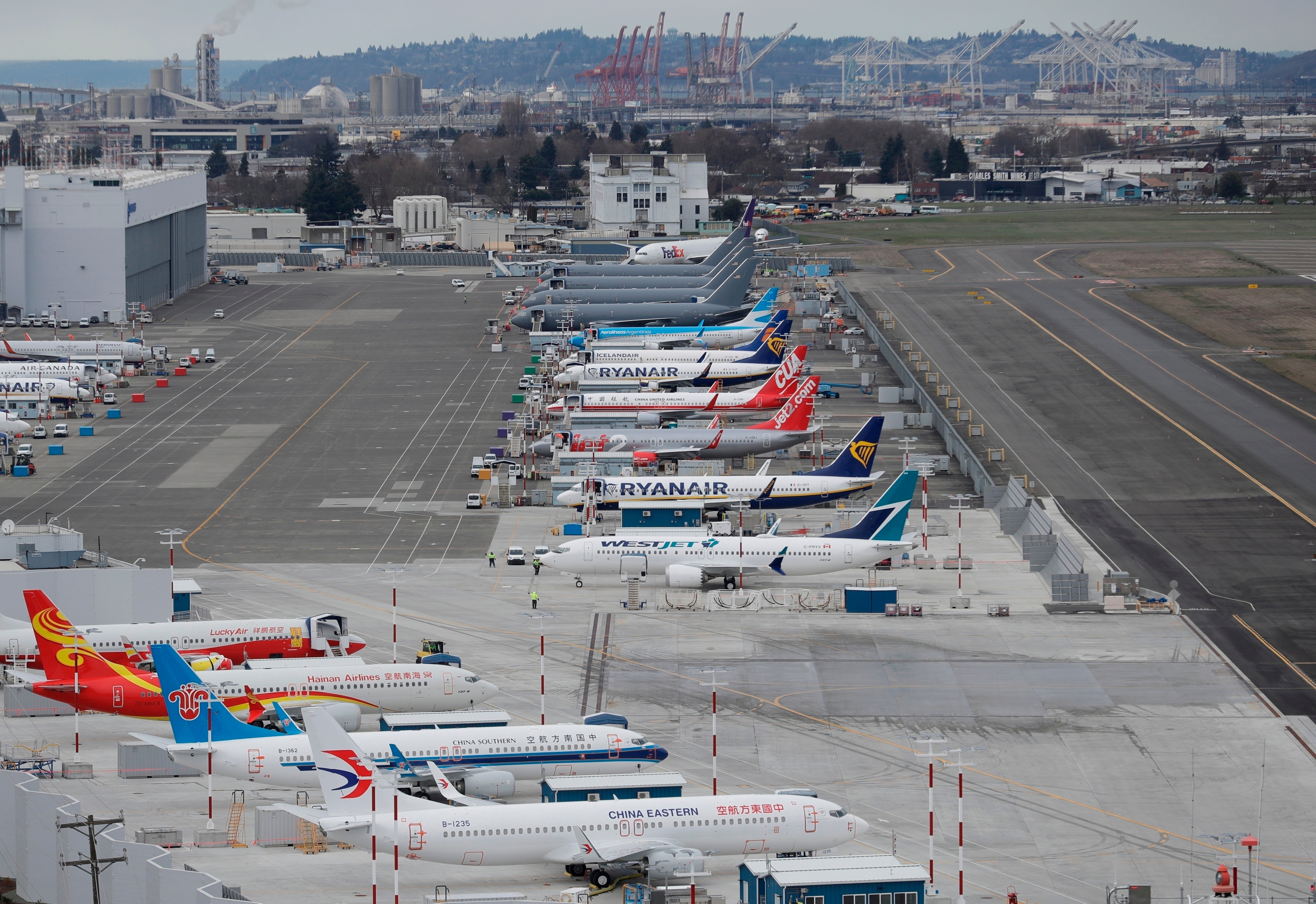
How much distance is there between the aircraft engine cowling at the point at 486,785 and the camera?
197 feet

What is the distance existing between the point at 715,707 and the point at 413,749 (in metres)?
10.7

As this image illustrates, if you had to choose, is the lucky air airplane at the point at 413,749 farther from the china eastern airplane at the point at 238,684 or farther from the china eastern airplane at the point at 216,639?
the china eastern airplane at the point at 216,639

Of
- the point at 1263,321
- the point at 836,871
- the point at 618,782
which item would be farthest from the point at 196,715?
the point at 1263,321

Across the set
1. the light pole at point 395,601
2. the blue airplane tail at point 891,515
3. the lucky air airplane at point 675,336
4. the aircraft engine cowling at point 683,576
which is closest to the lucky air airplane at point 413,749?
the light pole at point 395,601

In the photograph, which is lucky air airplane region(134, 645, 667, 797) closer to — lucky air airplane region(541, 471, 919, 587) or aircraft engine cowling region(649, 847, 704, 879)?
aircraft engine cowling region(649, 847, 704, 879)

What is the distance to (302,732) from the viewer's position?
208 ft

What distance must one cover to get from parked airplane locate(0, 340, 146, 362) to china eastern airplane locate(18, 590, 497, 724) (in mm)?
96803

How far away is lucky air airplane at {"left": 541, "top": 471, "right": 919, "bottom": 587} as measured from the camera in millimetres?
91688

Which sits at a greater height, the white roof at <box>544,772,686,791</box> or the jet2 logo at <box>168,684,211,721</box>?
the jet2 logo at <box>168,684,211,721</box>

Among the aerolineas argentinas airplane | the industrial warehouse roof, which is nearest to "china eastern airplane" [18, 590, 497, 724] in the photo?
the aerolineas argentinas airplane

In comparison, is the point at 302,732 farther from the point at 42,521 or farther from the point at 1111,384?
the point at 1111,384

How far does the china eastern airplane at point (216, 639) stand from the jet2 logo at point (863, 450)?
39.8 metres

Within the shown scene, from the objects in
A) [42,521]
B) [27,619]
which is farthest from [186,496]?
[27,619]

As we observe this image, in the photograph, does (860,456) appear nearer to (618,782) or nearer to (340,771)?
(618,782)
